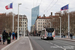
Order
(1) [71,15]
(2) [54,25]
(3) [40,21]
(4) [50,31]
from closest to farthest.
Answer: (4) [50,31], (1) [71,15], (2) [54,25], (3) [40,21]

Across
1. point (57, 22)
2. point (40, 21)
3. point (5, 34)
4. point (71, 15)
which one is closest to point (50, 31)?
point (5, 34)

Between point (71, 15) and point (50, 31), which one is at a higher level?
point (71, 15)

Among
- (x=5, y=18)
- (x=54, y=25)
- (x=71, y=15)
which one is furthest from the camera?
(x=54, y=25)

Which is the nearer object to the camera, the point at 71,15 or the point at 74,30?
the point at 71,15

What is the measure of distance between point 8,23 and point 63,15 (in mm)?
31080

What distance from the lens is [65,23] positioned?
84938 millimetres

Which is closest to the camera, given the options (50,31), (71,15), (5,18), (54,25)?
(50,31)

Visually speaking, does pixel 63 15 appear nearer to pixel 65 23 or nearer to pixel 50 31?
pixel 65 23

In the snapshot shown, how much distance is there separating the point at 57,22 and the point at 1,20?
31.6m

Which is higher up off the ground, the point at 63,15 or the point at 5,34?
the point at 63,15

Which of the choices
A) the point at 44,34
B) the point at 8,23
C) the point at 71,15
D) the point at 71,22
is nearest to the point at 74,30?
the point at 71,22

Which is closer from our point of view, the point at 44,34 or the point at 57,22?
the point at 44,34

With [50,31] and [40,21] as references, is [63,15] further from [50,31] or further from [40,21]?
[40,21]

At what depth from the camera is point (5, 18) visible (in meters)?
86.4
